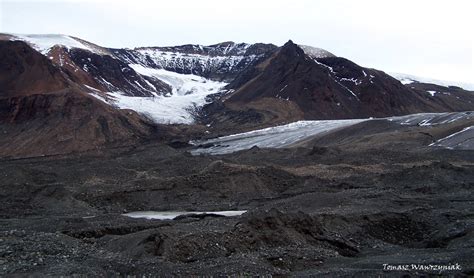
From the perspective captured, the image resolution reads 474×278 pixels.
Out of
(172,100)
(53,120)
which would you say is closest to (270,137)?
(53,120)

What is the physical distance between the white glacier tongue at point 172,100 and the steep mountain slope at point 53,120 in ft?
47.0

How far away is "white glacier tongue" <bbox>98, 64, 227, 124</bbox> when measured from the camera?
98188mm

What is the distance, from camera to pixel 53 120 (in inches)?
2854

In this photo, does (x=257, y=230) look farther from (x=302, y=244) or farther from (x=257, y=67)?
(x=257, y=67)

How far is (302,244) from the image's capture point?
17.8 metres

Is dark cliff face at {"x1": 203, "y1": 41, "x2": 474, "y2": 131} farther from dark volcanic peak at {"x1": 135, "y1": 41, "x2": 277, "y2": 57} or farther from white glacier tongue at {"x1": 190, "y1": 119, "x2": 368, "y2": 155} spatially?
dark volcanic peak at {"x1": 135, "y1": 41, "x2": 277, "y2": 57}

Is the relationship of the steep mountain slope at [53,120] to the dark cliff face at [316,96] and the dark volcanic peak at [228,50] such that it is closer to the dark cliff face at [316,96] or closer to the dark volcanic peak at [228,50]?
the dark cliff face at [316,96]

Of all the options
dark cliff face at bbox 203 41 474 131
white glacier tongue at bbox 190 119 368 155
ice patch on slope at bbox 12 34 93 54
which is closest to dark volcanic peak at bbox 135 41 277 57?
ice patch on slope at bbox 12 34 93 54

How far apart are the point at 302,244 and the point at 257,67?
10975 centimetres

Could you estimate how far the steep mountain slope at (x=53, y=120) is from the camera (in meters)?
67.7

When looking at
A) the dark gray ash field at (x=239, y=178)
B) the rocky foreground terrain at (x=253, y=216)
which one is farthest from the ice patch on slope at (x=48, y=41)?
the rocky foreground terrain at (x=253, y=216)

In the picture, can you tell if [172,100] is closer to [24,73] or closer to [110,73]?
[110,73]

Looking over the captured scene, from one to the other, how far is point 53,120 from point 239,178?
43.3m

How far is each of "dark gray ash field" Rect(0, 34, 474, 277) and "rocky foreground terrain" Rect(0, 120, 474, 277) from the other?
86 millimetres
